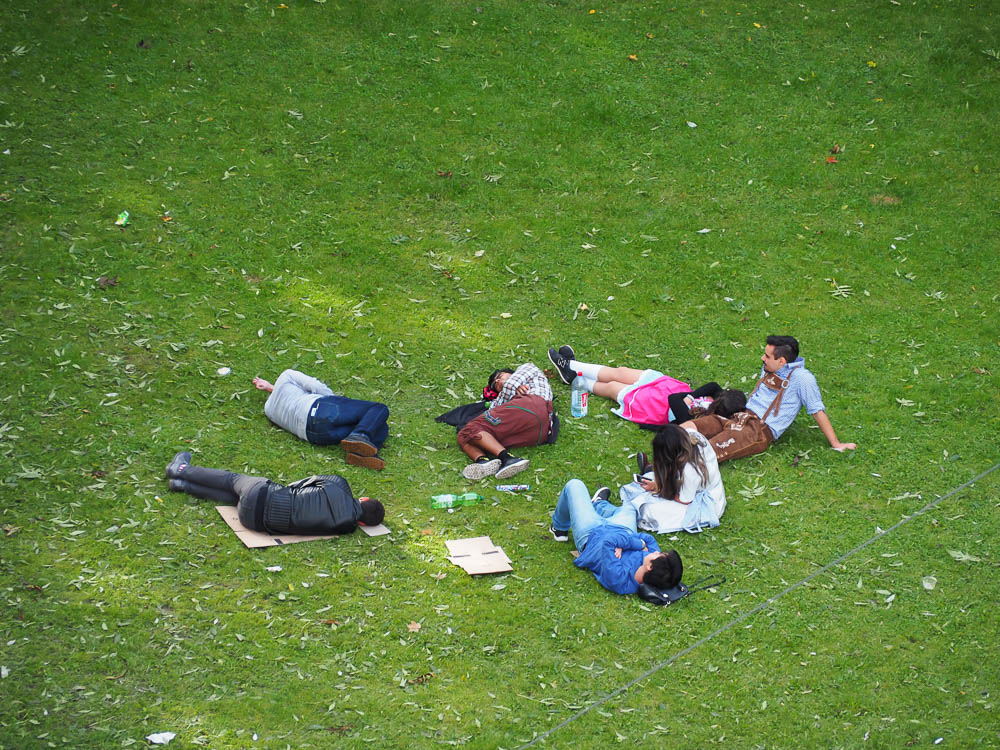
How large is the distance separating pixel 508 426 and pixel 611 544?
2178 mm

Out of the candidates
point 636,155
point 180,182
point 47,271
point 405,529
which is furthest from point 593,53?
point 405,529

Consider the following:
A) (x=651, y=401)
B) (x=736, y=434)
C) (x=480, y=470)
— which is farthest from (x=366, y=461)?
(x=736, y=434)

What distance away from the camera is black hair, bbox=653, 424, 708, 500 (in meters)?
8.64

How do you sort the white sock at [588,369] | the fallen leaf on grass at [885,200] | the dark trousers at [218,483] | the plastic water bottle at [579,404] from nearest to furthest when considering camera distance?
the dark trousers at [218,483]
the plastic water bottle at [579,404]
the white sock at [588,369]
the fallen leaf on grass at [885,200]

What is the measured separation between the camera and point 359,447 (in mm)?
9422

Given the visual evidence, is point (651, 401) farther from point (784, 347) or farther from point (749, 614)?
point (749, 614)

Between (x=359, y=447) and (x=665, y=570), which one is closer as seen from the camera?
(x=665, y=570)

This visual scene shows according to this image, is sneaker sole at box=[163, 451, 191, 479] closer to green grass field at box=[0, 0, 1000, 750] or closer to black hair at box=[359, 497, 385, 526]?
green grass field at box=[0, 0, 1000, 750]

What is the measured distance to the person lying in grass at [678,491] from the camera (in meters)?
8.65

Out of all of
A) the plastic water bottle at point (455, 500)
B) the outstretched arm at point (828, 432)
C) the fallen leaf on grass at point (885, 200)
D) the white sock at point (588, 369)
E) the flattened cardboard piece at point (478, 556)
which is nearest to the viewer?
the flattened cardboard piece at point (478, 556)

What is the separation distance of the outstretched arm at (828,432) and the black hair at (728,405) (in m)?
0.76

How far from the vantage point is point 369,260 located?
1318cm

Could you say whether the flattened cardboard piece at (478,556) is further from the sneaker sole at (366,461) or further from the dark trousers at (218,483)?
the dark trousers at (218,483)

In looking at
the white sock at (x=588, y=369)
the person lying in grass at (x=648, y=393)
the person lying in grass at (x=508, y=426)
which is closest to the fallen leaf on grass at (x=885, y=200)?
the person lying in grass at (x=648, y=393)
